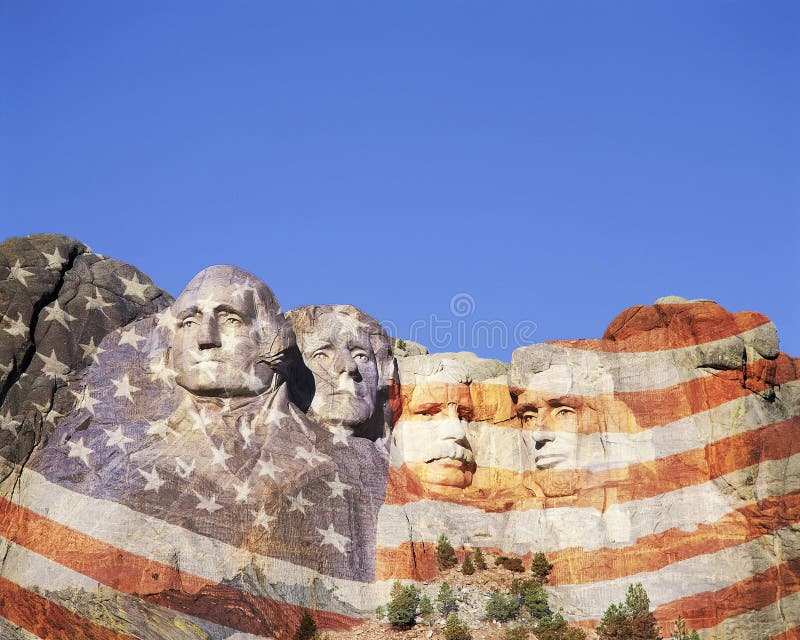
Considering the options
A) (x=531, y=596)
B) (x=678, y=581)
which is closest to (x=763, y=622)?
(x=678, y=581)

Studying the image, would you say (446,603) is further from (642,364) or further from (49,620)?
(49,620)

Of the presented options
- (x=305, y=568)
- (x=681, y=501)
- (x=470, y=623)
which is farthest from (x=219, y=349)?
(x=681, y=501)

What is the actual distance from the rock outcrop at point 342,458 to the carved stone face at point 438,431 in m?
0.04

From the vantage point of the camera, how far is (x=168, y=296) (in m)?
37.0

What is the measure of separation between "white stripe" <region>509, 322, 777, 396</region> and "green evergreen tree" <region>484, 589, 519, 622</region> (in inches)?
197

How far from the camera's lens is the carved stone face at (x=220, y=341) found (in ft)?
111

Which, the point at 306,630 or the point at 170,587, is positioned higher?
the point at 170,587

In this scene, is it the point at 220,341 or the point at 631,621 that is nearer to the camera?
the point at 631,621

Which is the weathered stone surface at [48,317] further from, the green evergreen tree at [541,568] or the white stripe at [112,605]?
the green evergreen tree at [541,568]

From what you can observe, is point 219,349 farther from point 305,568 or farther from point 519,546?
point 519,546

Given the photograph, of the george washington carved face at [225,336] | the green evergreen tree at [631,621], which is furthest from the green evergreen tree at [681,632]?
the george washington carved face at [225,336]

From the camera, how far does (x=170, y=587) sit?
3111cm

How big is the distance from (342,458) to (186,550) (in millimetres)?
4064

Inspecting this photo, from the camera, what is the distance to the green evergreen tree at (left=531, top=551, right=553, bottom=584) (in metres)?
34.1
